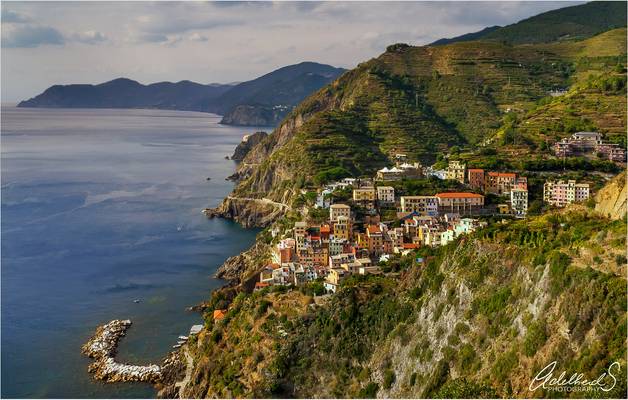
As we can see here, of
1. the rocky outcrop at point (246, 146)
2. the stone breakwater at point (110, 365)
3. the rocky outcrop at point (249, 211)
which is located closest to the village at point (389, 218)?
the stone breakwater at point (110, 365)

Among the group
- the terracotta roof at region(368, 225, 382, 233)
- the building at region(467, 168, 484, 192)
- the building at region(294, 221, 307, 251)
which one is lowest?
the building at region(294, 221, 307, 251)

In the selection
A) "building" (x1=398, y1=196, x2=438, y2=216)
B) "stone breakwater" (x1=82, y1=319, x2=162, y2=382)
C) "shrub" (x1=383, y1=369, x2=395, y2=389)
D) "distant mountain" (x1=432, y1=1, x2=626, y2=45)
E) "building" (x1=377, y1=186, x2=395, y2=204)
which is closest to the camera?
"shrub" (x1=383, y1=369, x2=395, y2=389)

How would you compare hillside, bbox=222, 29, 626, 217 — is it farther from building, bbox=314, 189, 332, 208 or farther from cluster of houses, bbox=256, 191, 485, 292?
cluster of houses, bbox=256, 191, 485, 292

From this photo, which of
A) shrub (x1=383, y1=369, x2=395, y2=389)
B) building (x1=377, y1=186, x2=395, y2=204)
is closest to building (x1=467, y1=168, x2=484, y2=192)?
building (x1=377, y1=186, x2=395, y2=204)

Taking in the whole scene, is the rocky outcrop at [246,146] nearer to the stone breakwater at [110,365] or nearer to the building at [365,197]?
the building at [365,197]

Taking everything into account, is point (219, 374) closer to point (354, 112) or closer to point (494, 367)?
point (494, 367)

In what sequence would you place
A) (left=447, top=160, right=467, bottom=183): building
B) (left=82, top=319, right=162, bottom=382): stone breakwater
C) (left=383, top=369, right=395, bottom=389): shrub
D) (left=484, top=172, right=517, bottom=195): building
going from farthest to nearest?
(left=447, top=160, right=467, bottom=183): building
(left=484, top=172, right=517, bottom=195): building
(left=82, top=319, right=162, bottom=382): stone breakwater
(left=383, top=369, right=395, bottom=389): shrub

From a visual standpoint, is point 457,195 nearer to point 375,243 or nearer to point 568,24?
point 375,243

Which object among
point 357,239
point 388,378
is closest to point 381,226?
point 357,239
